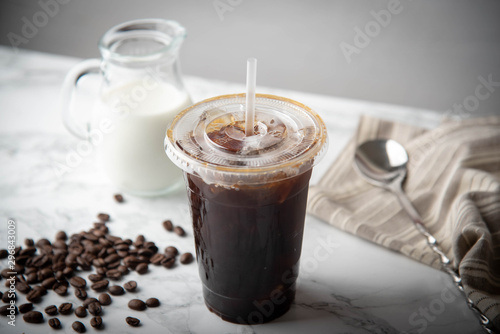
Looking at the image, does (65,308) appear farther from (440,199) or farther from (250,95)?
(440,199)

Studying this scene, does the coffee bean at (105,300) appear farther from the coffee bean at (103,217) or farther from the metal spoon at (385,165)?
the metal spoon at (385,165)

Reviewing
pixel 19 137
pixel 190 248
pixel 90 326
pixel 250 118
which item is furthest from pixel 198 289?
pixel 19 137

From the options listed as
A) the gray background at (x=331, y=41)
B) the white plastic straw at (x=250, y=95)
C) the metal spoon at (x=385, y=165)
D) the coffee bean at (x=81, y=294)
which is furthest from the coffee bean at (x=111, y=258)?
the gray background at (x=331, y=41)

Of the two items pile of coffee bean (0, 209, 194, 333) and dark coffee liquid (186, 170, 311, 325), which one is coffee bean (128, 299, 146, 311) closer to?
pile of coffee bean (0, 209, 194, 333)

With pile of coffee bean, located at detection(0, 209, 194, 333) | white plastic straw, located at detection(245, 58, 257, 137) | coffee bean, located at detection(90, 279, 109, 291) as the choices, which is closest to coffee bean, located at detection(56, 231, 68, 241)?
pile of coffee bean, located at detection(0, 209, 194, 333)

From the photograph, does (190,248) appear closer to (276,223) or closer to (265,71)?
(276,223)

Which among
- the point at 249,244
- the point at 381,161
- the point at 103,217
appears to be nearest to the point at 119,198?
the point at 103,217
